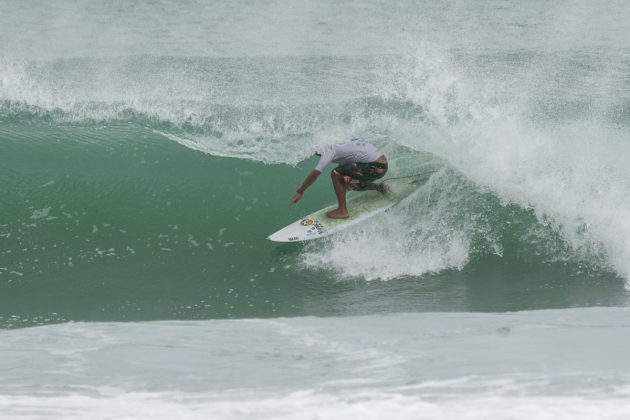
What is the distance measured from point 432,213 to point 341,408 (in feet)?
16.1

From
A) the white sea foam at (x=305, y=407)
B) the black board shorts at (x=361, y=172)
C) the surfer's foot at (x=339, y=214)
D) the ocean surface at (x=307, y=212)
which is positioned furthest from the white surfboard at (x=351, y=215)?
the white sea foam at (x=305, y=407)

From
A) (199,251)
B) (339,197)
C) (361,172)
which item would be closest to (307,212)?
(339,197)

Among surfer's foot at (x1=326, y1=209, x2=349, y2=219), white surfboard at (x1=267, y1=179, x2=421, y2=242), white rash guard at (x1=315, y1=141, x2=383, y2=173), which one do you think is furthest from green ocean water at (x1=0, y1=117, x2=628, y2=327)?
white rash guard at (x1=315, y1=141, x2=383, y2=173)

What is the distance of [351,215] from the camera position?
341 inches

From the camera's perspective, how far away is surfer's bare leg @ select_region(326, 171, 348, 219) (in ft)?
27.5

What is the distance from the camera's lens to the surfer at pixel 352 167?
27.0ft

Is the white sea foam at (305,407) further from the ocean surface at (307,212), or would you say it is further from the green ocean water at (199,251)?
the green ocean water at (199,251)

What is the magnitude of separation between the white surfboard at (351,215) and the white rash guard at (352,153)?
0.65 metres

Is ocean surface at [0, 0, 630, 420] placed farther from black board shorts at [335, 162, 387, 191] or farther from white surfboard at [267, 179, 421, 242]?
black board shorts at [335, 162, 387, 191]

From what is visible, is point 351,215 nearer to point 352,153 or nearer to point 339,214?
point 339,214

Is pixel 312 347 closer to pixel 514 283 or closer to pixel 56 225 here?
pixel 514 283

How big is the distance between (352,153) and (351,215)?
0.80 metres

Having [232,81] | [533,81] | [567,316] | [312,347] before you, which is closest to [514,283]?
[567,316]

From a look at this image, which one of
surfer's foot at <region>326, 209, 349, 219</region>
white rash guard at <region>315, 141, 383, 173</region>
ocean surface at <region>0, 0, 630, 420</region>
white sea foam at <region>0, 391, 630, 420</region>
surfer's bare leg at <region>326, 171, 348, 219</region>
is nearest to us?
white sea foam at <region>0, 391, 630, 420</region>
